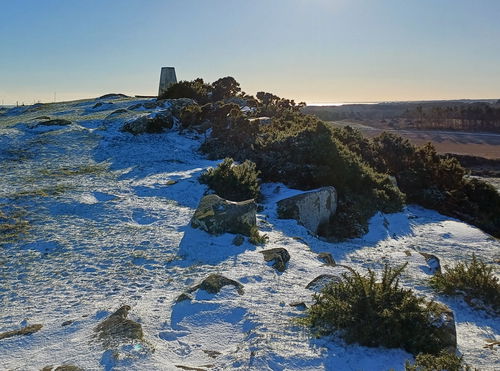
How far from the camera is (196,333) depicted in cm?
554

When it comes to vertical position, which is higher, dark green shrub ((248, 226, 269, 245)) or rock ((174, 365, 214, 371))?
dark green shrub ((248, 226, 269, 245))

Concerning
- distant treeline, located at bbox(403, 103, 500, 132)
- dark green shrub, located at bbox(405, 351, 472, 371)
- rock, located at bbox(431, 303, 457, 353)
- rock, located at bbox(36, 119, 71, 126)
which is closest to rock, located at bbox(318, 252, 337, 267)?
rock, located at bbox(431, 303, 457, 353)

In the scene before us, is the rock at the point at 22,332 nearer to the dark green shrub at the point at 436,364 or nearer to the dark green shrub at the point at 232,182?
the dark green shrub at the point at 436,364

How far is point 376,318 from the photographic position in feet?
17.3

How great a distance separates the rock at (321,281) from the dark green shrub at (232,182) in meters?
5.19

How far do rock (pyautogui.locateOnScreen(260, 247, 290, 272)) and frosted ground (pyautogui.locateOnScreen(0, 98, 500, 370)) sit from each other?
0.53 ft

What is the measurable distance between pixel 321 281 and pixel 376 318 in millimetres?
1797

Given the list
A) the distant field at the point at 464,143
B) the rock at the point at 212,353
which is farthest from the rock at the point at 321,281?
the distant field at the point at 464,143

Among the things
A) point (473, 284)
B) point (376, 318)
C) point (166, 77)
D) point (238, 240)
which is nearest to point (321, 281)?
point (376, 318)

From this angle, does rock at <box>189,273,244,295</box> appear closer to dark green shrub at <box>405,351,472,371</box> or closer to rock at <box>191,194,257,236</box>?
rock at <box>191,194,257,236</box>

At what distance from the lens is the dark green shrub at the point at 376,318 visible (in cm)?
516

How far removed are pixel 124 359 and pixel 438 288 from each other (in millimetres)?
5612

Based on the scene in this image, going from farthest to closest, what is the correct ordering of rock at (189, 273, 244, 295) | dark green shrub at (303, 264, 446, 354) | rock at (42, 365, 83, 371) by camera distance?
rock at (189, 273, 244, 295) < dark green shrub at (303, 264, 446, 354) < rock at (42, 365, 83, 371)

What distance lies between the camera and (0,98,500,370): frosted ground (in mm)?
5020
